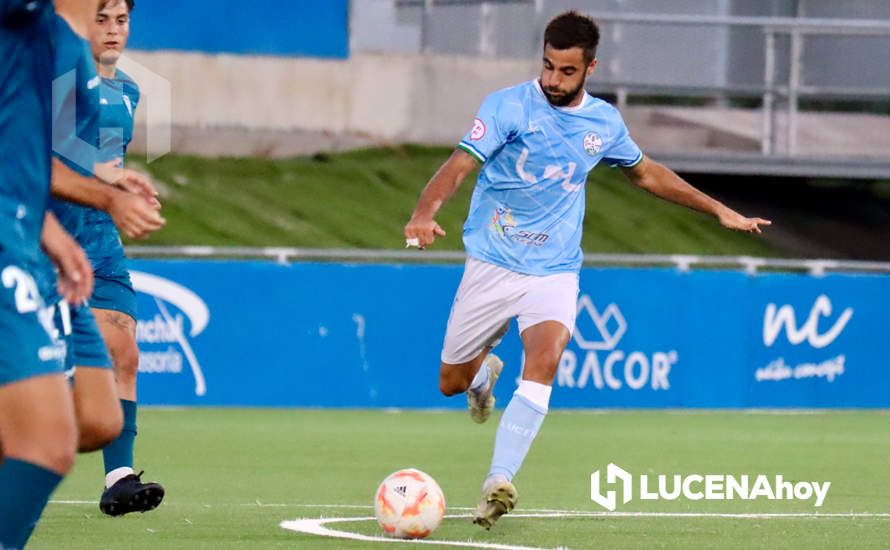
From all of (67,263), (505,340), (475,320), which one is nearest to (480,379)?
(475,320)

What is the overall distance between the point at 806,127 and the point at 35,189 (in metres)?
21.2

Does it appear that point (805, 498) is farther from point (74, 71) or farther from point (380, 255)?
point (380, 255)

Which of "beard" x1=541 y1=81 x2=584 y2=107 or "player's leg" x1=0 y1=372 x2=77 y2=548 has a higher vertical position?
"beard" x1=541 y1=81 x2=584 y2=107

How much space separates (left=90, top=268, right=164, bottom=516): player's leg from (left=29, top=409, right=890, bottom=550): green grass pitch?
4.2 inches

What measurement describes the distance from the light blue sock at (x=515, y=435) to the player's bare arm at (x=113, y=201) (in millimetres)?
2951

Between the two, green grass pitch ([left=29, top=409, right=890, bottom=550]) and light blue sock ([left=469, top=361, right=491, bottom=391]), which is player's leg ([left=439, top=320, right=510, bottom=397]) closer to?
light blue sock ([left=469, top=361, right=491, bottom=391])

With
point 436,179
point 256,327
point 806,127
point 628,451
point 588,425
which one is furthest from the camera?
point 806,127

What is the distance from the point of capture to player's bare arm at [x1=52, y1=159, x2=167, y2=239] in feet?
17.7

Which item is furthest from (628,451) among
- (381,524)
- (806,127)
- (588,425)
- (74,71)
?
(806,127)

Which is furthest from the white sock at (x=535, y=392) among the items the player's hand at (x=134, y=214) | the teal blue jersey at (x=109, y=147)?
the player's hand at (x=134, y=214)

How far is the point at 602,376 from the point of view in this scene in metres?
17.8

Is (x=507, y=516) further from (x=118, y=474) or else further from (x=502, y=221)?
(x=118, y=474)

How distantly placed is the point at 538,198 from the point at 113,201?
3.85m

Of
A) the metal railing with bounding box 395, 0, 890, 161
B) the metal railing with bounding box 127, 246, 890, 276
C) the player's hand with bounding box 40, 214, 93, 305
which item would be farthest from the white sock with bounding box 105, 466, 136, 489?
the metal railing with bounding box 395, 0, 890, 161
